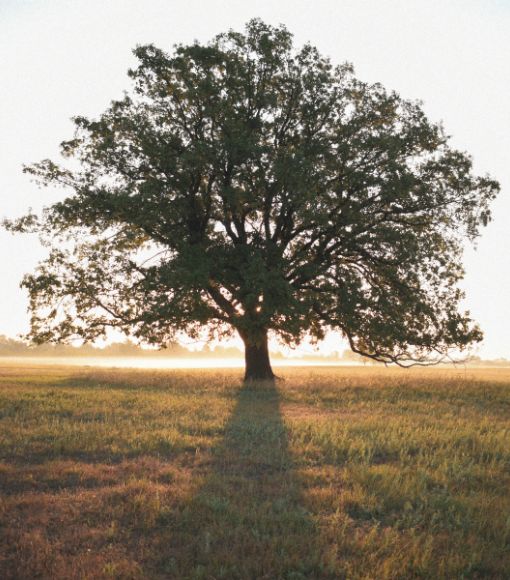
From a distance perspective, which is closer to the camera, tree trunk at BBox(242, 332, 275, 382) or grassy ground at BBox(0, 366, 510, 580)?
grassy ground at BBox(0, 366, 510, 580)

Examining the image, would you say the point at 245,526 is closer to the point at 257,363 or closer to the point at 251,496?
the point at 251,496

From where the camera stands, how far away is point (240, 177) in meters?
23.8

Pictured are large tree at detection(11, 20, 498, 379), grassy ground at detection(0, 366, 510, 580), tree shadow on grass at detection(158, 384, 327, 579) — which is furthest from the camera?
large tree at detection(11, 20, 498, 379)

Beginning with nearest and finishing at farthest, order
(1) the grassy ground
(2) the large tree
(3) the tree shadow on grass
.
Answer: (3) the tree shadow on grass → (1) the grassy ground → (2) the large tree

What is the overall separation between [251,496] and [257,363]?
20.7 m

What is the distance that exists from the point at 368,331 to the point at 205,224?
8894 millimetres

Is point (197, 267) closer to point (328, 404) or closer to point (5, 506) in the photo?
point (328, 404)

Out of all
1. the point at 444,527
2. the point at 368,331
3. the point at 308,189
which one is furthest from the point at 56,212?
the point at 444,527

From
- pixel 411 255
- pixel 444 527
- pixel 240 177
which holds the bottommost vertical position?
pixel 444 527

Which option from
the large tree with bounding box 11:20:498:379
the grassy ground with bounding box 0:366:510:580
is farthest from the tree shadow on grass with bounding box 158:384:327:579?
the large tree with bounding box 11:20:498:379

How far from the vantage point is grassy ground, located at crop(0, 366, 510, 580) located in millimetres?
5461

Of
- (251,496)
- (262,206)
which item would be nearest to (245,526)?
(251,496)

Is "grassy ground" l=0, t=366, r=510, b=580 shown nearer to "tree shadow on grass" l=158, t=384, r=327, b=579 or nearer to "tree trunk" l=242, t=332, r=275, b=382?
"tree shadow on grass" l=158, t=384, r=327, b=579

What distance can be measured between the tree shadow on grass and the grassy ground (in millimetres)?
20
